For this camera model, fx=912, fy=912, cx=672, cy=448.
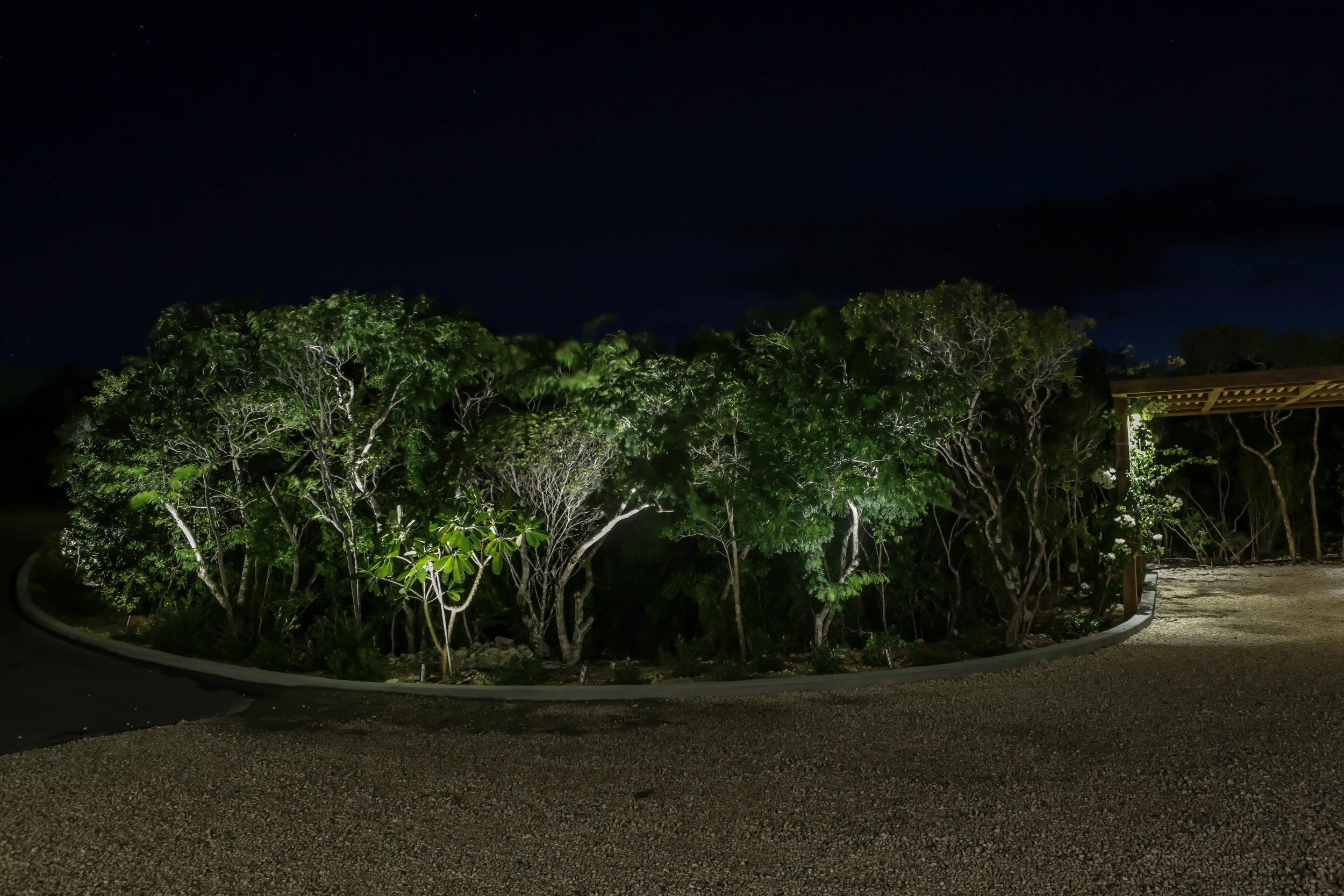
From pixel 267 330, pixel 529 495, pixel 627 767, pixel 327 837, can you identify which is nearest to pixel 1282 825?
pixel 627 767

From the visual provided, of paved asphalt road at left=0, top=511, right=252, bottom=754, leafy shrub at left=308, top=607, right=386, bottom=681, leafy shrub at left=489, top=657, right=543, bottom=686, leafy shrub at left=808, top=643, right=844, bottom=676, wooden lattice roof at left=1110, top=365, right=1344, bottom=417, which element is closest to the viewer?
paved asphalt road at left=0, top=511, right=252, bottom=754

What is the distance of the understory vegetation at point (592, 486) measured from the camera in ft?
26.4

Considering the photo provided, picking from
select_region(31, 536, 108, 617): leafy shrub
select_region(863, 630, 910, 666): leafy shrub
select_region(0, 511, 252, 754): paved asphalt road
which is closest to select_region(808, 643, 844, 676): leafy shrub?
select_region(863, 630, 910, 666): leafy shrub

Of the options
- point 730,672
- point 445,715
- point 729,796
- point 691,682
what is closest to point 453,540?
point 445,715

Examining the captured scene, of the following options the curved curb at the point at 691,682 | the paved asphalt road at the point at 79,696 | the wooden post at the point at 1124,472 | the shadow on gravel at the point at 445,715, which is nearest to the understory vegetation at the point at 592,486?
the wooden post at the point at 1124,472

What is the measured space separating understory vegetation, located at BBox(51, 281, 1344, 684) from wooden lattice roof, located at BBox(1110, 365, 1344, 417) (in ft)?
2.09

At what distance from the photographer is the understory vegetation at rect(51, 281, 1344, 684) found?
8039 millimetres

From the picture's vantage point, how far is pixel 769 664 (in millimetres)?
7559

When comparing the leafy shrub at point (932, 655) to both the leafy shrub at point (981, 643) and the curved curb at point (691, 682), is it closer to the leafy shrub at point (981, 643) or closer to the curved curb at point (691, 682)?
the leafy shrub at point (981, 643)

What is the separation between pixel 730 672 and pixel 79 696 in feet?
17.0

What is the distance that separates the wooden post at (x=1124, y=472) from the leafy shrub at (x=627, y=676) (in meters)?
5.32

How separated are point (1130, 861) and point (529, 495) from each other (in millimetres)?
6592

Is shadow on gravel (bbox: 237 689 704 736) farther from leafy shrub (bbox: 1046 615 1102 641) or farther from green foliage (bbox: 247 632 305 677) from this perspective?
leafy shrub (bbox: 1046 615 1102 641)

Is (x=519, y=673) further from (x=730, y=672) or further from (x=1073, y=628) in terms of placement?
(x=1073, y=628)
